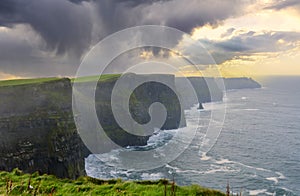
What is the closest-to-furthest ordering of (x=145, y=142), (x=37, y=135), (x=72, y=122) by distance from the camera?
(x=37, y=135)
(x=72, y=122)
(x=145, y=142)

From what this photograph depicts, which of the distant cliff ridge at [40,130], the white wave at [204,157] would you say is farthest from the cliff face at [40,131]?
the white wave at [204,157]

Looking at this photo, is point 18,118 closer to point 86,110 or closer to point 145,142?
point 86,110

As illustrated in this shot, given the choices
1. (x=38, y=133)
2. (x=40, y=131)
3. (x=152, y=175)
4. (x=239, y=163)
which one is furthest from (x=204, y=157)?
(x=38, y=133)

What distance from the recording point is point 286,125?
336 ft

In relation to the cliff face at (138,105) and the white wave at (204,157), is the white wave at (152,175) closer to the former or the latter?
the white wave at (204,157)

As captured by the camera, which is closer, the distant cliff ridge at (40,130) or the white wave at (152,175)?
the distant cliff ridge at (40,130)

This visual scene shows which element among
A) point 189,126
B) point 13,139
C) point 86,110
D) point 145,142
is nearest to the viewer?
point 13,139

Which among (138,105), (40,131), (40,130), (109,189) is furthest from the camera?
(138,105)

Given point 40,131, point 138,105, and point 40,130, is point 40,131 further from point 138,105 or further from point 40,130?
point 138,105

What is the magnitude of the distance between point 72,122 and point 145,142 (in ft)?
108

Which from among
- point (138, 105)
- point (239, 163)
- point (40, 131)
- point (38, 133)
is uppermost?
point (138, 105)

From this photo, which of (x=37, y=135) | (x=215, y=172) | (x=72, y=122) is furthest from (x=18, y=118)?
(x=215, y=172)

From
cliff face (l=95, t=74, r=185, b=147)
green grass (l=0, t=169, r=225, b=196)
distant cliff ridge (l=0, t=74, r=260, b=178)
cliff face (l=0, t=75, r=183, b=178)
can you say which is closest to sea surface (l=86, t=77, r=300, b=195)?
cliff face (l=95, t=74, r=185, b=147)

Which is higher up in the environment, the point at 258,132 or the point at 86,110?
the point at 86,110
